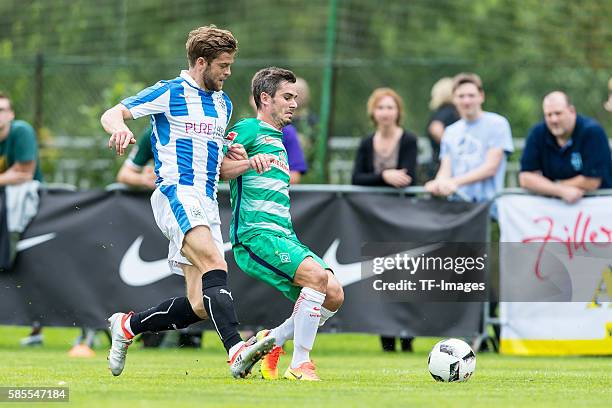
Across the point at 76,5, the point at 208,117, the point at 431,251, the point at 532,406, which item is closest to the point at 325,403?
the point at 532,406

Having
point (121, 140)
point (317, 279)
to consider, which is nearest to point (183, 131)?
point (121, 140)

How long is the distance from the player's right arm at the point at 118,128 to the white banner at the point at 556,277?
4659mm

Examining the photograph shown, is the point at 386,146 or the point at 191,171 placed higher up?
the point at 191,171

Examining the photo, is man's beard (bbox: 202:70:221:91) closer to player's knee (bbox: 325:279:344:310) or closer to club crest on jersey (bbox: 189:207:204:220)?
club crest on jersey (bbox: 189:207:204:220)

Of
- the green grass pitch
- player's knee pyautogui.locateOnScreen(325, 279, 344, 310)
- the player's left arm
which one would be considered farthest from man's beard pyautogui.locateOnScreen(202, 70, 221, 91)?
the player's left arm

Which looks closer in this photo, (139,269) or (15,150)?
(139,269)

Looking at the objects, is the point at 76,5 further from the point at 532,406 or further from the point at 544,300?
the point at 532,406

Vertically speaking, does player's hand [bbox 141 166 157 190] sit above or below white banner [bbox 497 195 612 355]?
above

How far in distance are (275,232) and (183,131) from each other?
0.88 m

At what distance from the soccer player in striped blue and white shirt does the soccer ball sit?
1.30 m

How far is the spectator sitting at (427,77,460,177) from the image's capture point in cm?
1346

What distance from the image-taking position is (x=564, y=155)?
455 inches

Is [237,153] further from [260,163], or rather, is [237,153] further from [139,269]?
[139,269]

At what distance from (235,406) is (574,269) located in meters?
5.80
